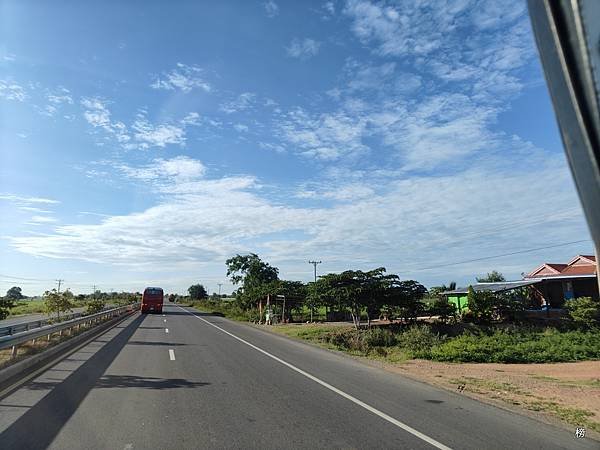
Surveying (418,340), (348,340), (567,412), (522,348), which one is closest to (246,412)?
(567,412)

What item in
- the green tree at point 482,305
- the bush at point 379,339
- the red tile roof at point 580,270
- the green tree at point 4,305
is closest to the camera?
the green tree at point 4,305

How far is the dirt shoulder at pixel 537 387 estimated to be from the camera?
8.30 m

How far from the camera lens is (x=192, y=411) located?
7570mm

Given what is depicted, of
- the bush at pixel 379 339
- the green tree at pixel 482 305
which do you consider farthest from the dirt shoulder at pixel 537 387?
the green tree at pixel 482 305

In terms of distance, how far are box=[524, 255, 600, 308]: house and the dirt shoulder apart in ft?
85.5

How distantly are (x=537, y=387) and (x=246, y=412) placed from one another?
318 inches

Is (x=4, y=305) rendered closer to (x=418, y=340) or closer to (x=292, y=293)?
(x=418, y=340)

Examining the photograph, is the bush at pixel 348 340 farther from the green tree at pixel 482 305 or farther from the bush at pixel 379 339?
the green tree at pixel 482 305

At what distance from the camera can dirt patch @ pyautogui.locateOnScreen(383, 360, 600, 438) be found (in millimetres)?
8438

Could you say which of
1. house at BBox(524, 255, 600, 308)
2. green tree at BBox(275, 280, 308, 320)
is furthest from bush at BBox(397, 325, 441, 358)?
house at BBox(524, 255, 600, 308)

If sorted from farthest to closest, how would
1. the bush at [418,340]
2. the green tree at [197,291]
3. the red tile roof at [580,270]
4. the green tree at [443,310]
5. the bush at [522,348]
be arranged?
the green tree at [197,291] < the red tile roof at [580,270] < the green tree at [443,310] < the bush at [418,340] < the bush at [522,348]

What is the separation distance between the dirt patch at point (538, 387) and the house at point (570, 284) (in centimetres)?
2684

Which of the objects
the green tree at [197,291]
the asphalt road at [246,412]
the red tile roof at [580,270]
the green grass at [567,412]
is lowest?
the green grass at [567,412]

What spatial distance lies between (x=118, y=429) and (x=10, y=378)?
5.43 metres
